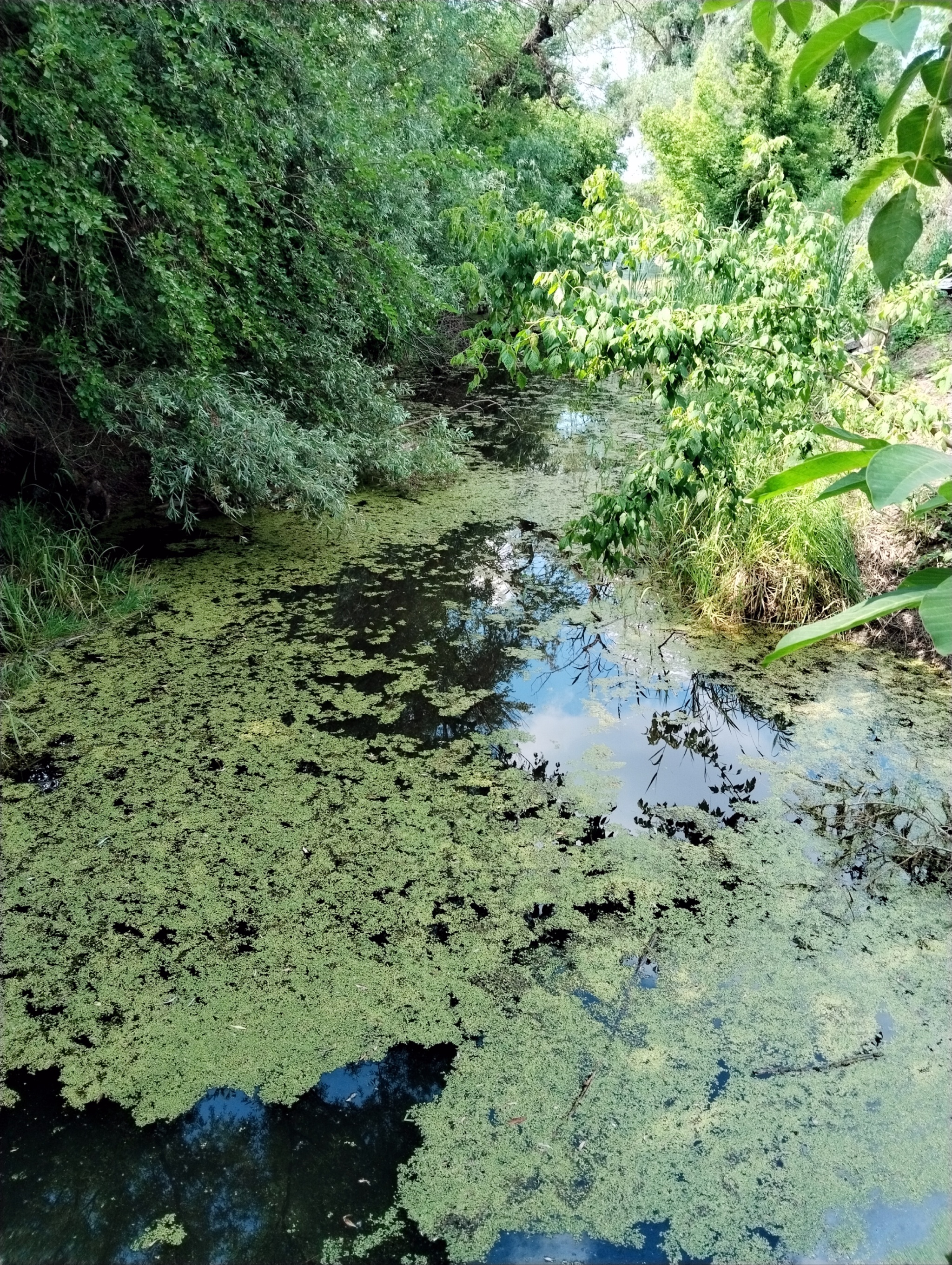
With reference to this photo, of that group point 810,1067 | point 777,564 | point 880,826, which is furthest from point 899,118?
point 777,564

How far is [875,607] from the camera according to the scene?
0.36 meters

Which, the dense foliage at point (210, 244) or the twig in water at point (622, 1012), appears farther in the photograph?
the dense foliage at point (210, 244)

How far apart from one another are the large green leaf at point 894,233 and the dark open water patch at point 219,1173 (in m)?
1.52

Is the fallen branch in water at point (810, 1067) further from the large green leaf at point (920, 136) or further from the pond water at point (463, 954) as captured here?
the large green leaf at point (920, 136)

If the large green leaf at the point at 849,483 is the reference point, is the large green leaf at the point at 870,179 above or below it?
above

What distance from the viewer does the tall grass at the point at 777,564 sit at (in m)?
3.54

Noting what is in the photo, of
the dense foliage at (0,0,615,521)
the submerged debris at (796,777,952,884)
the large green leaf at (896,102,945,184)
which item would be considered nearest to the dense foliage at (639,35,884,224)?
the dense foliage at (0,0,615,521)

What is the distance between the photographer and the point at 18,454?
3.78 meters

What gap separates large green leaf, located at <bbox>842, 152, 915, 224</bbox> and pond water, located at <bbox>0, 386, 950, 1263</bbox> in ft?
4.97

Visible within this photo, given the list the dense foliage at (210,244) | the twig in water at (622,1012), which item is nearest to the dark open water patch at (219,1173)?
the twig in water at (622,1012)

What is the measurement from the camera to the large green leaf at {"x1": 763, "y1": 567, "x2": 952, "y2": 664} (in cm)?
34

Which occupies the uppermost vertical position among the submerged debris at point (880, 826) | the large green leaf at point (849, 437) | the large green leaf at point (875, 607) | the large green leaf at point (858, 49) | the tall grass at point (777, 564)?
the large green leaf at point (858, 49)

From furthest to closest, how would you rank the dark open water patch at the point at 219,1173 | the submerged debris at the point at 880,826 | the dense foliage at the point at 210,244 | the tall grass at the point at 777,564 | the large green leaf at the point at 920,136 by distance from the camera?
the tall grass at the point at 777,564
the dense foliage at the point at 210,244
the submerged debris at the point at 880,826
the dark open water patch at the point at 219,1173
the large green leaf at the point at 920,136

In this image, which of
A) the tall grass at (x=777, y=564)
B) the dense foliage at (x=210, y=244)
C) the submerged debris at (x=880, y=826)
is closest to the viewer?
the submerged debris at (x=880, y=826)
